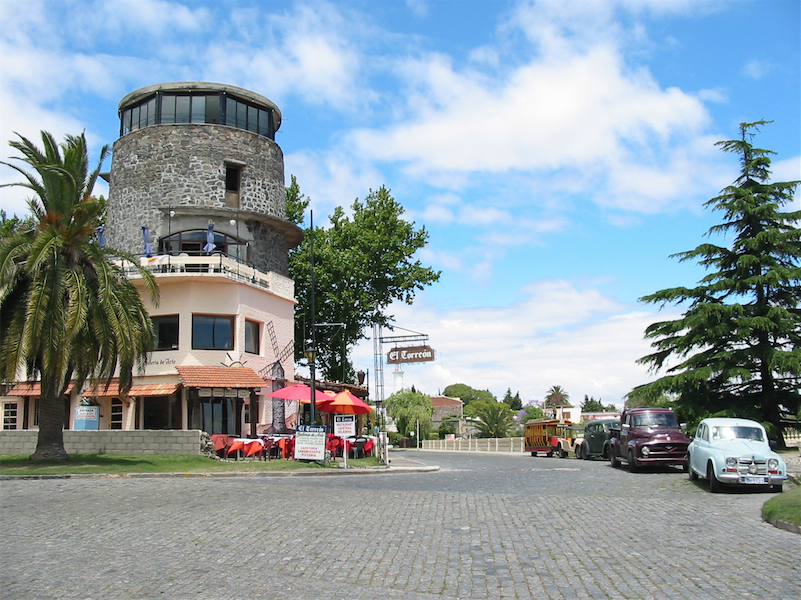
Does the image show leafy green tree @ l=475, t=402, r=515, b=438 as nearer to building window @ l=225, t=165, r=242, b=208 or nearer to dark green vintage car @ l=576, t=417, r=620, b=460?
dark green vintage car @ l=576, t=417, r=620, b=460

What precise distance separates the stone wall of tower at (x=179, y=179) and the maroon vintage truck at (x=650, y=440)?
62.9ft

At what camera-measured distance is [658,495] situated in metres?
16.6

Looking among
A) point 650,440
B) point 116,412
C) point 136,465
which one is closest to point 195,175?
point 116,412

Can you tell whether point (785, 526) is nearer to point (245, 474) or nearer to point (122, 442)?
point (245, 474)

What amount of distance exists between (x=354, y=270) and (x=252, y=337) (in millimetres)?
13404

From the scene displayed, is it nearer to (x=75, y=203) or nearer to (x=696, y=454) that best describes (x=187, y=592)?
(x=696, y=454)

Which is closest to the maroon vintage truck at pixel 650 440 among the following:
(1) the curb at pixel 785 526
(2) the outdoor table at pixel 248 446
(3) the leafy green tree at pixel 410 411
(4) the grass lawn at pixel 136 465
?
(4) the grass lawn at pixel 136 465

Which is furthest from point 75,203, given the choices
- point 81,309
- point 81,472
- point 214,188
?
point 214,188

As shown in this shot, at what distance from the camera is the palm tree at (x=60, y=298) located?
22078 mm

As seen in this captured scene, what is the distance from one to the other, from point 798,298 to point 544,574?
3022 cm

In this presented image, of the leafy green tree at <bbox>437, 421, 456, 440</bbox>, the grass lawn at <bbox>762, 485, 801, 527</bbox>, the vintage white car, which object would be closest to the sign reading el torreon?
the vintage white car

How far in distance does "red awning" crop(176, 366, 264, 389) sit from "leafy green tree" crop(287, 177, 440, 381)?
15862 millimetres

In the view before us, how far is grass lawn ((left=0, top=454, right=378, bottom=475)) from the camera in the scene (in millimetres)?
21344

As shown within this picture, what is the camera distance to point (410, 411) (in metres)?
81.9
